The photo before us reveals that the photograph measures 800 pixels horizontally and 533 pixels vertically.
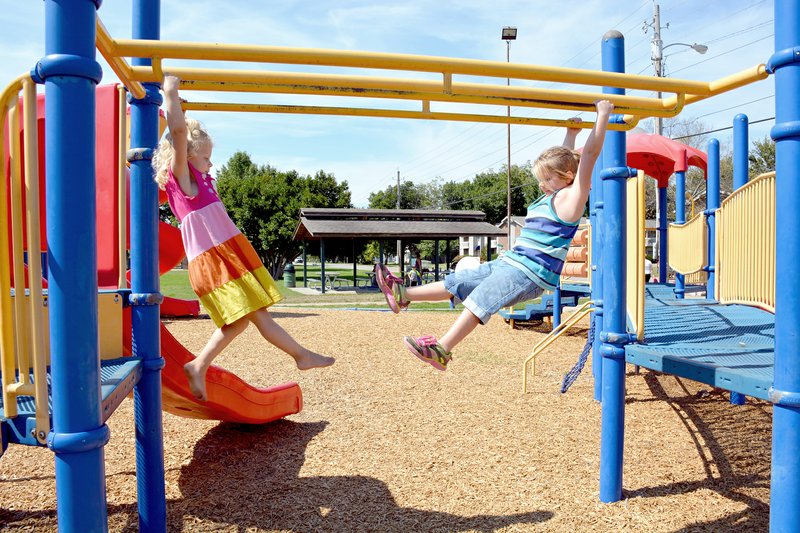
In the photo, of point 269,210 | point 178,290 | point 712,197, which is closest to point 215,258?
point 712,197

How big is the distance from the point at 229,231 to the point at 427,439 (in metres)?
2.61

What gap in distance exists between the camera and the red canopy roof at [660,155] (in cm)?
1123

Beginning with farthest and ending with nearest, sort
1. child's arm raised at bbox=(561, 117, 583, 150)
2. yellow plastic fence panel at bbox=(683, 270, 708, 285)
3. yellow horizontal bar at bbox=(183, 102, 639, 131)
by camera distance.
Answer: yellow plastic fence panel at bbox=(683, 270, 708, 285) < child's arm raised at bbox=(561, 117, 583, 150) < yellow horizontal bar at bbox=(183, 102, 639, 131)

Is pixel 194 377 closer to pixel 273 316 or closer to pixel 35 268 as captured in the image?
pixel 35 268

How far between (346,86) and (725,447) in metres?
3.95

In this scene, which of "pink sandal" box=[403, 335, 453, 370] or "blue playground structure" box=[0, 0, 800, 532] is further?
"pink sandal" box=[403, 335, 453, 370]

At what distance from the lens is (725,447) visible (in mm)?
4734

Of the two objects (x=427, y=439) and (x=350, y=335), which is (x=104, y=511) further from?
(x=350, y=335)

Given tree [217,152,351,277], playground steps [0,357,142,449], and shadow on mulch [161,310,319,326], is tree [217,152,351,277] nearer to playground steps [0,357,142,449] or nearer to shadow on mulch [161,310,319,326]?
shadow on mulch [161,310,319,326]

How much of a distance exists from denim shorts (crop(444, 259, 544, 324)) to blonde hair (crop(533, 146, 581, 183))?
53 cm

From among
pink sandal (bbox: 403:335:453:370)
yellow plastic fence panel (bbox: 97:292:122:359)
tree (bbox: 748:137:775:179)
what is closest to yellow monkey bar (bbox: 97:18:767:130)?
yellow plastic fence panel (bbox: 97:292:122:359)

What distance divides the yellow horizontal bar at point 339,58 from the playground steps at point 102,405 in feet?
4.03

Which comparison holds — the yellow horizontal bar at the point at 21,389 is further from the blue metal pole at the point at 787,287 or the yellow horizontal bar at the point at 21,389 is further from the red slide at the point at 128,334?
the blue metal pole at the point at 787,287

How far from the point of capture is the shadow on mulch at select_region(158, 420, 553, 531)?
342cm
